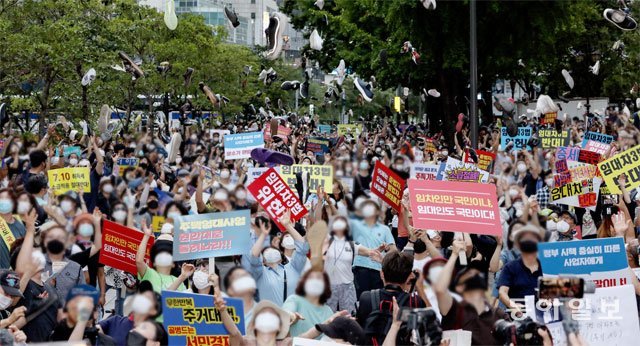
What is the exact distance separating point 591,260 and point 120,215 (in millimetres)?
3341

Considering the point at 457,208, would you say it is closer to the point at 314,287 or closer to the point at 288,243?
the point at 288,243

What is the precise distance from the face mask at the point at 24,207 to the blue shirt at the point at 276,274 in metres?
1.55

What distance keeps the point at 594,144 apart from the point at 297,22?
28.5 metres

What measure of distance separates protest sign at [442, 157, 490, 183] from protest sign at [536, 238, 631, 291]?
6294 mm

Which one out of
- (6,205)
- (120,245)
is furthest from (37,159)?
(120,245)

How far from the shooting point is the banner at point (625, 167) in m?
11.6

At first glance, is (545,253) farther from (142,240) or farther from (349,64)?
(349,64)

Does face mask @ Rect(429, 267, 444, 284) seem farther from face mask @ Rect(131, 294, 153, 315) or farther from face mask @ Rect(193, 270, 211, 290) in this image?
face mask @ Rect(193, 270, 211, 290)

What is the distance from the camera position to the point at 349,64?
3978 cm

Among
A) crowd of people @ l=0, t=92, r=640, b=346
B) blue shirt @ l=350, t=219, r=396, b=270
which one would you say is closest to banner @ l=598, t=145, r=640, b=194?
crowd of people @ l=0, t=92, r=640, b=346

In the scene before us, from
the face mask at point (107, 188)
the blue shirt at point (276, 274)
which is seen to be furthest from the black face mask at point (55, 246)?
the face mask at point (107, 188)

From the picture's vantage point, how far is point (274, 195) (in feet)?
34.0

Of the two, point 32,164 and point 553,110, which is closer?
point 32,164

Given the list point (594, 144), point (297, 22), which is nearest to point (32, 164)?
point (594, 144)
